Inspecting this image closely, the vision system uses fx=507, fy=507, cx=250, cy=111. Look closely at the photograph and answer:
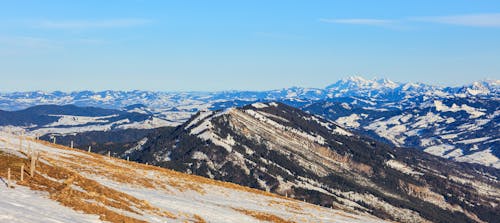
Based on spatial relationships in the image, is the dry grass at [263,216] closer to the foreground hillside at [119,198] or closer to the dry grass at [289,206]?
the foreground hillside at [119,198]

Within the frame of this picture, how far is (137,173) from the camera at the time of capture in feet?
325

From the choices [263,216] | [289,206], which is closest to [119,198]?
[263,216]

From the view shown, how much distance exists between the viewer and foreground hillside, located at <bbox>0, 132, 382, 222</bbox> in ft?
157

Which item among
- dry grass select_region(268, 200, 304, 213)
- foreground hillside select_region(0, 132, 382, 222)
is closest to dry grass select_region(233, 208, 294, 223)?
foreground hillside select_region(0, 132, 382, 222)

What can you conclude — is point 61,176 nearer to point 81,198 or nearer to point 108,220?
point 81,198

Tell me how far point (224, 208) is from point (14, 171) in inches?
1217

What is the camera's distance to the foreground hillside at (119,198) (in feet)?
157

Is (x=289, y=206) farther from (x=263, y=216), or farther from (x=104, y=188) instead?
(x=104, y=188)

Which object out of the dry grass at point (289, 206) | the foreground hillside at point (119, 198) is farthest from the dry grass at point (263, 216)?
the dry grass at point (289, 206)

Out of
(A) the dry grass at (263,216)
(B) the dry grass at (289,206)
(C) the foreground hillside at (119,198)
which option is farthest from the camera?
(B) the dry grass at (289,206)

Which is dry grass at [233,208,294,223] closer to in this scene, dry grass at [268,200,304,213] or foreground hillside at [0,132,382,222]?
foreground hillside at [0,132,382,222]

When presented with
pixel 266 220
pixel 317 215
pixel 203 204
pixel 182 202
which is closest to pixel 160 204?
pixel 182 202

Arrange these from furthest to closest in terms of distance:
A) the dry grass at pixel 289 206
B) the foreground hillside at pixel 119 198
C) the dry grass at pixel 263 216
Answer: the dry grass at pixel 289 206 < the dry grass at pixel 263 216 < the foreground hillside at pixel 119 198

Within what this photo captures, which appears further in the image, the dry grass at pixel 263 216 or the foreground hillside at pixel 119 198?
the dry grass at pixel 263 216
